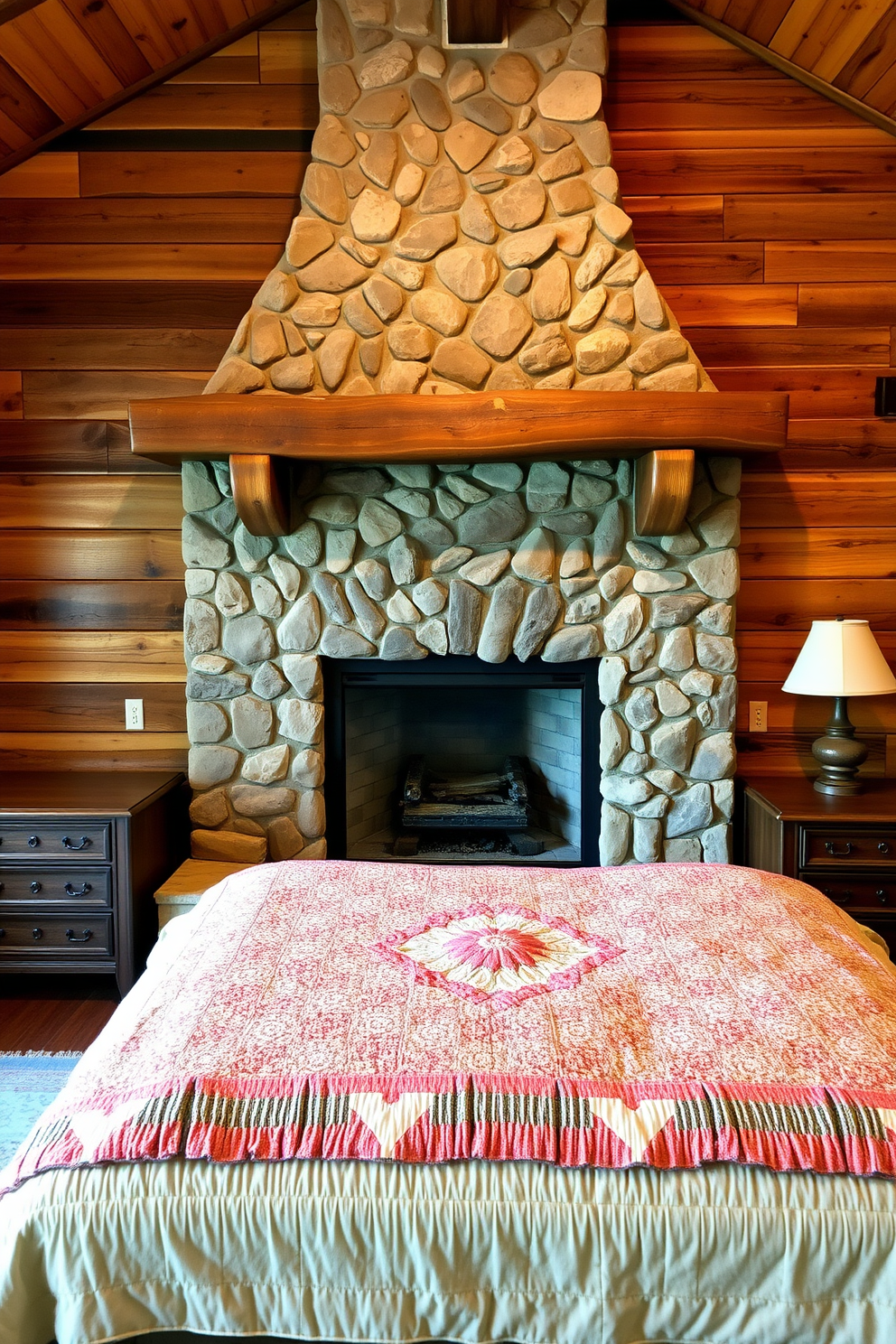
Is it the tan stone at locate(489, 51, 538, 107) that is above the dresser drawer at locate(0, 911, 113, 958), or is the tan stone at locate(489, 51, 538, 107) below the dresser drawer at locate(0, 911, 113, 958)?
above

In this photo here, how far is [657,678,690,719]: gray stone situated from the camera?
2.99m

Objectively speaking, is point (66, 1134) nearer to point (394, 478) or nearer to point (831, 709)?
point (394, 478)

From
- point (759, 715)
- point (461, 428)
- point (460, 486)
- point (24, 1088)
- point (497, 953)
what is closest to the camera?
point (497, 953)

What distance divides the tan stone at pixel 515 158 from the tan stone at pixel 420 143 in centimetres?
20

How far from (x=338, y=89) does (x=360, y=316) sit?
713mm

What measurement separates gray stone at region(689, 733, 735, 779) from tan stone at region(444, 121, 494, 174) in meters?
1.85

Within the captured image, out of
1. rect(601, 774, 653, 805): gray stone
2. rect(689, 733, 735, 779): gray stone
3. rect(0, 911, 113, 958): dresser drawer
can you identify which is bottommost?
rect(0, 911, 113, 958): dresser drawer

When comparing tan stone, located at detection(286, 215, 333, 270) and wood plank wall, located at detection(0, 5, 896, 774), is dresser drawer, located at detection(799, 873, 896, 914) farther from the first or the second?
tan stone, located at detection(286, 215, 333, 270)

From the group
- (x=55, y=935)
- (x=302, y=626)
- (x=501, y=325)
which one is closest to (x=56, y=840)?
(x=55, y=935)

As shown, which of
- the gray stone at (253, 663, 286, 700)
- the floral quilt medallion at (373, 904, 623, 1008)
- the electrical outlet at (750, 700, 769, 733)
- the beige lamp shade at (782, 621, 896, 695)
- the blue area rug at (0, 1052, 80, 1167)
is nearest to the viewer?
the floral quilt medallion at (373, 904, 623, 1008)

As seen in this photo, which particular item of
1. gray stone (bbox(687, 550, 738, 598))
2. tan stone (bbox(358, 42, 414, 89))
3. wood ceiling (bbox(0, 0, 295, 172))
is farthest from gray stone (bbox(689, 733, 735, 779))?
wood ceiling (bbox(0, 0, 295, 172))

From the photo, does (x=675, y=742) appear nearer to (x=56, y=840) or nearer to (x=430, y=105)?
(x=56, y=840)

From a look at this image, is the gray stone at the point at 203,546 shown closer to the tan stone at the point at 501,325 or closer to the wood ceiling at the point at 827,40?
the tan stone at the point at 501,325

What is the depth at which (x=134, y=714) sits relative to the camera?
3.25 m
